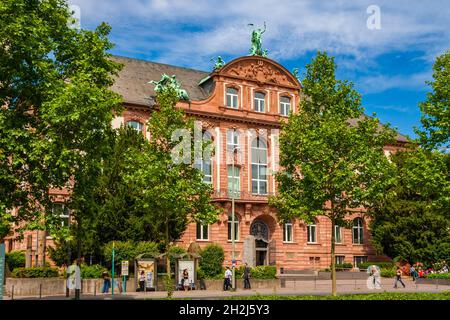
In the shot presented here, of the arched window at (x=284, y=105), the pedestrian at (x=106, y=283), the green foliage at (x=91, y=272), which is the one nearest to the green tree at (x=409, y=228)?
the arched window at (x=284, y=105)

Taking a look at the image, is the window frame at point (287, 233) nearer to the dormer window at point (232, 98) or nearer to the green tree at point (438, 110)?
the dormer window at point (232, 98)

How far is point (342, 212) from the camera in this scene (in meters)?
30.2

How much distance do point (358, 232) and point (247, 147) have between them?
15.9m

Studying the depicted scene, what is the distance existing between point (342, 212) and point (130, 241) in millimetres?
14161

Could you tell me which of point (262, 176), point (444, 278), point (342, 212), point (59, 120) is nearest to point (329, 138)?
point (342, 212)

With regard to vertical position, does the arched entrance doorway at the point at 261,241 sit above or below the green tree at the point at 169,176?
below

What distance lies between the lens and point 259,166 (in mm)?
56344

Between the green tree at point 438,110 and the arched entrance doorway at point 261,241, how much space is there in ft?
83.8

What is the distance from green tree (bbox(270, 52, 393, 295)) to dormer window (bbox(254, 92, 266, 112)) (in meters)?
24.9

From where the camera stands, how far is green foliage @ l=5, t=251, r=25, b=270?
41688mm

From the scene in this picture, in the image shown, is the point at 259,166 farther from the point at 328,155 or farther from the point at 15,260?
the point at 328,155

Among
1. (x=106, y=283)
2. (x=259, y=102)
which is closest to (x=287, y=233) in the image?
(x=259, y=102)

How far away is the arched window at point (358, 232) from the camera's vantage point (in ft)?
→ 197

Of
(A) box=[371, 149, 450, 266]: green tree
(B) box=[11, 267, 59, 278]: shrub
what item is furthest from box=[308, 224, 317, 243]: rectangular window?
(B) box=[11, 267, 59, 278]: shrub
